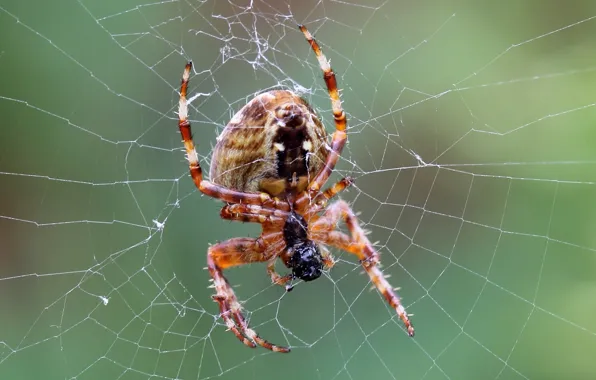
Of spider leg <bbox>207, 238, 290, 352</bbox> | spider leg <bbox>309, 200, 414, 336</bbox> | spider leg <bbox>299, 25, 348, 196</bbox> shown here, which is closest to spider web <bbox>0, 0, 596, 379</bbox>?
spider leg <bbox>309, 200, 414, 336</bbox>

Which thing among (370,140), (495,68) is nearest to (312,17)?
(370,140)

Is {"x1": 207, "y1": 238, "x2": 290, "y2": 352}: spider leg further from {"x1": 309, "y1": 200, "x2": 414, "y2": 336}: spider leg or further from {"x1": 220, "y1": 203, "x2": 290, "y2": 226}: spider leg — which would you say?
{"x1": 309, "y1": 200, "x2": 414, "y2": 336}: spider leg

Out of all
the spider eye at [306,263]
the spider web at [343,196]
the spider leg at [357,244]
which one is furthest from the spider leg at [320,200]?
the spider web at [343,196]

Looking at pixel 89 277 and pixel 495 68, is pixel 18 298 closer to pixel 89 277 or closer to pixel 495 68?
pixel 89 277

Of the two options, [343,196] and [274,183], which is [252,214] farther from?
[343,196]

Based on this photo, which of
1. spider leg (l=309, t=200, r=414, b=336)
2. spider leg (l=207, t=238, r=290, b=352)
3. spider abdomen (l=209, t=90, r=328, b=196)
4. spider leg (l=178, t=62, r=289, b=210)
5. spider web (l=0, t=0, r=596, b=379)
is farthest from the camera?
spider web (l=0, t=0, r=596, b=379)

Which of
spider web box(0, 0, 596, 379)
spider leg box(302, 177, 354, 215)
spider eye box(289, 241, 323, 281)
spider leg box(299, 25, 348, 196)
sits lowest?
spider web box(0, 0, 596, 379)

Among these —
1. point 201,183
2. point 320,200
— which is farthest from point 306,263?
point 201,183
